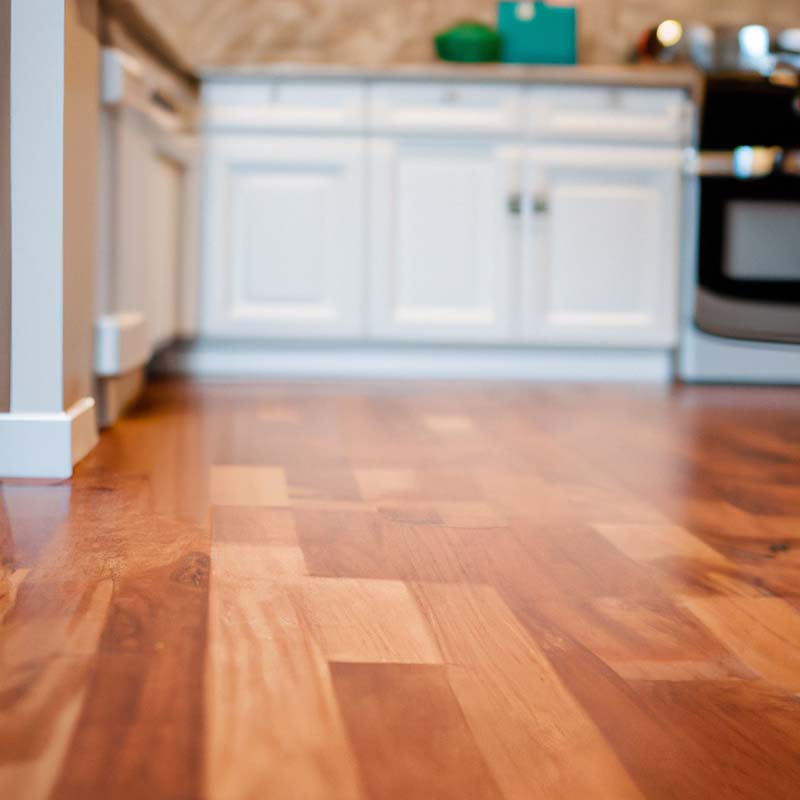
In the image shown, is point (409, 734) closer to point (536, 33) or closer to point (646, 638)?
point (646, 638)

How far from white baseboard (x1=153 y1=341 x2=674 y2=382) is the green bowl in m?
0.84

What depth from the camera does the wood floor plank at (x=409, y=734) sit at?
0.63m

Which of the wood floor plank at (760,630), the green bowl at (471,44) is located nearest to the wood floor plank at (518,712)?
the wood floor plank at (760,630)

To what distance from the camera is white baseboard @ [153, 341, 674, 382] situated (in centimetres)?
330

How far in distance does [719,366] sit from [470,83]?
1.03 meters

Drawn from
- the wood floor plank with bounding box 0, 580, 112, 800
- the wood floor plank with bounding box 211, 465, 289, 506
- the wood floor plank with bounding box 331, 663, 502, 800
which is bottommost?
the wood floor plank with bounding box 211, 465, 289, 506

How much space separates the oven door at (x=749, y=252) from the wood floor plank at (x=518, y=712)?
2.39 metres

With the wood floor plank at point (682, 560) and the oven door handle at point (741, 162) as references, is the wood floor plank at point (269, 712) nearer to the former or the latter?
the wood floor plank at point (682, 560)

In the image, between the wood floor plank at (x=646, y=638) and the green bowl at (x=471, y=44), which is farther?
the green bowl at (x=471, y=44)

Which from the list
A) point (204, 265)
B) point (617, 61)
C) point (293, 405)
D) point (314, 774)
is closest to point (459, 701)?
point (314, 774)

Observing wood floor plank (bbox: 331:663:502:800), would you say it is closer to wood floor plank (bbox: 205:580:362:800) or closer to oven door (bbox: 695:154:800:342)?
wood floor plank (bbox: 205:580:362:800)

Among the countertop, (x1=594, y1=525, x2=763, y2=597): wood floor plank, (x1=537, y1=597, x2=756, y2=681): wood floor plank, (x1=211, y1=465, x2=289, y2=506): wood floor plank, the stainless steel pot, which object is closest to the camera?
(x1=537, y1=597, x2=756, y2=681): wood floor plank

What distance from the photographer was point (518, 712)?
748 mm

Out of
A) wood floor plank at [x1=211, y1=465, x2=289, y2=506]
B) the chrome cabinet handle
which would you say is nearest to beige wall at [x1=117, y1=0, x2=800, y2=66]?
the chrome cabinet handle
